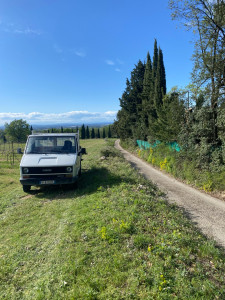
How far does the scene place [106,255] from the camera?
3520 millimetres

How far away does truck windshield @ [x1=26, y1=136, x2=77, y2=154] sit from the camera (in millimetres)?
8312

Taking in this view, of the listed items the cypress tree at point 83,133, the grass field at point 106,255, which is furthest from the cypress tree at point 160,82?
the cypress tree at point 83,133

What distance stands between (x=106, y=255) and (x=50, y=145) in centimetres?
609

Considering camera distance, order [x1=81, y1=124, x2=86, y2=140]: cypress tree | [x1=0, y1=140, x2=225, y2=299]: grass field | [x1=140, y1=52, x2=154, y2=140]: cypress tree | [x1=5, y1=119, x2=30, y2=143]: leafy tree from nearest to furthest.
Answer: [x1=0, y1=140, x2=225, y2=299]: grass field
[x1=140, y1=52, x2=154, y2=140]: cypress tree
[x1=5, y1=119, x2=30, y2=143]: leafy tree
[x1=81, y1=124, x2=86, y2=140]: cypress tree

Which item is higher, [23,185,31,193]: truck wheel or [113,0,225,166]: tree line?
[113,0,225,166]: tree line

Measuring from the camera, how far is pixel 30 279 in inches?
127

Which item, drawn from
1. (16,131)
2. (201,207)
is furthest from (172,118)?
(16,131)

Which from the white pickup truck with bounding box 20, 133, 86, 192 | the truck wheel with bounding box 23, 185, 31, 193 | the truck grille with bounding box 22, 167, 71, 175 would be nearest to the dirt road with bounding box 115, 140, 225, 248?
the white pickup truck with bounding box 20, 133, 86, 192

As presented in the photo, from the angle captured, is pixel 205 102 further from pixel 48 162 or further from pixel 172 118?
pixel 48 162

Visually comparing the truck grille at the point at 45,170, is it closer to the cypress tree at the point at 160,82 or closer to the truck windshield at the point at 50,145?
the truck windshield at the point at 50,145

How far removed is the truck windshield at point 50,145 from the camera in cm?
831

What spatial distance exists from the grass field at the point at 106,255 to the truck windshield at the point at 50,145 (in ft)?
9.32

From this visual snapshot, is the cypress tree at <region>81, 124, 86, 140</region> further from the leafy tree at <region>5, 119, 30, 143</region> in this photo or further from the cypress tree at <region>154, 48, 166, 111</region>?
the cypress tree at <region>154, 48, 166, 111</region>

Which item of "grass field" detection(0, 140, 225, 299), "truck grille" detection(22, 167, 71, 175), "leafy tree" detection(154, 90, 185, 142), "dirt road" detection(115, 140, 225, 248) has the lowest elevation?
"dirt road" detection(115, 140, 225, 248)
